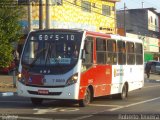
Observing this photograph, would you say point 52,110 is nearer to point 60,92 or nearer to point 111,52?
point 60,92

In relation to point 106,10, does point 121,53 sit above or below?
below

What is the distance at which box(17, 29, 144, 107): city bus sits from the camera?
1541 cm

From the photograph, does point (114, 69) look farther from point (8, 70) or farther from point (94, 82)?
point (8, 70)

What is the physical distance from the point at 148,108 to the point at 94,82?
2.22 m

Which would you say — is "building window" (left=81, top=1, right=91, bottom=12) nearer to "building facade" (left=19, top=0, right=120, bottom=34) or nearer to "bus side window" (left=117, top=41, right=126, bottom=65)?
"building facade" (left=19, top=0, right=120, bottom=34)

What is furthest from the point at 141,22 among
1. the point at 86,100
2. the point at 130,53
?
the point at 86,100

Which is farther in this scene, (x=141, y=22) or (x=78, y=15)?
(x=141, y=22)

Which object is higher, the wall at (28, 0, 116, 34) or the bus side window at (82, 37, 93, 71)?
the wall at (28, 0, 116, 34)

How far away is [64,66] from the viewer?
15.5m

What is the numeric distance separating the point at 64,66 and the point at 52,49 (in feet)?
2.86

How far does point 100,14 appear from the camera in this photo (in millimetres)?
56031

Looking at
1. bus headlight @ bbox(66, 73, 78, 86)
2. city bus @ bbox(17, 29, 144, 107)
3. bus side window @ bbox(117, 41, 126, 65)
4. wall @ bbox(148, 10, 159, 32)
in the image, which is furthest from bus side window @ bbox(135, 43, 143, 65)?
wall @ bbox(148, 10, 159, 32)

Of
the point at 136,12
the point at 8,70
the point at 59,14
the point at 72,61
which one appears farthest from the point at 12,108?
the point at 136,12

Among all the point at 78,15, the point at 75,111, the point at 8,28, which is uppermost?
the point at 78,15
